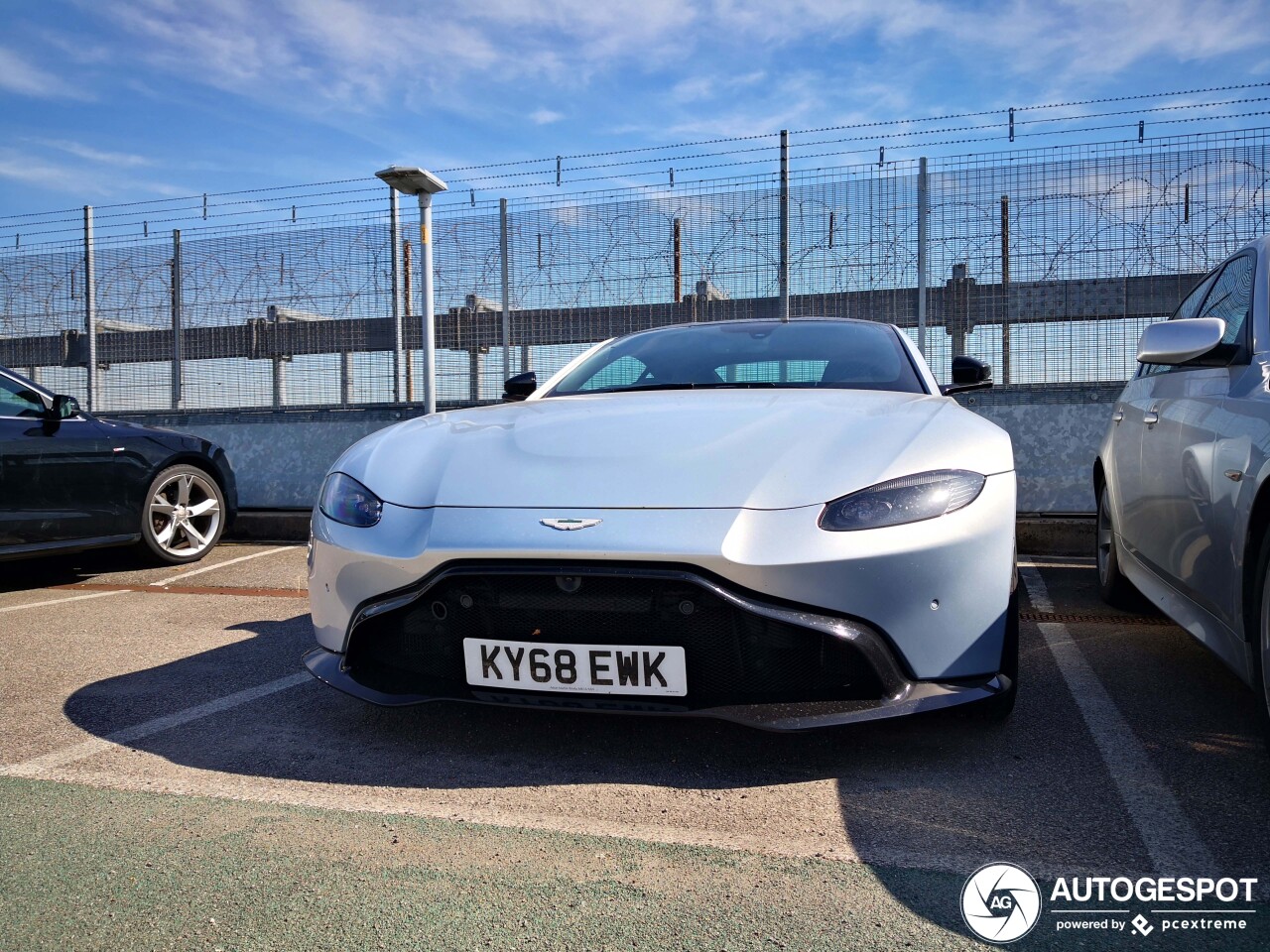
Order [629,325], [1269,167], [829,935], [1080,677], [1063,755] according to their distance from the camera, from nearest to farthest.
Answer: [829,935], [1063,755], [1080,677], [1269,167], [629,325]

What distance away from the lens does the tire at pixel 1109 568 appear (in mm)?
4336

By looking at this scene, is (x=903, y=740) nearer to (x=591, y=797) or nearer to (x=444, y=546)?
(x=591, y=797)

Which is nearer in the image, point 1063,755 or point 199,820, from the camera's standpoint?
point 199,820

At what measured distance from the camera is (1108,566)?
14.6 feet

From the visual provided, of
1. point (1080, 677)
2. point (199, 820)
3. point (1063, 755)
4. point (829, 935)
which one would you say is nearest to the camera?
point (829, 935)

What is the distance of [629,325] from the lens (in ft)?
26.3

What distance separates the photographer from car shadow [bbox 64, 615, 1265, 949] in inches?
81.5

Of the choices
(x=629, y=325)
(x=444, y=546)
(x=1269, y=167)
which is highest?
(x=1269, y=167)

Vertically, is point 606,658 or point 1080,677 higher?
point 606,658

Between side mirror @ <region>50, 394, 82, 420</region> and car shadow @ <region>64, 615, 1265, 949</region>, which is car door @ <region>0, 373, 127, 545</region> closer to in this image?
side mirror @ <region>50, 394, 82, 420</region>

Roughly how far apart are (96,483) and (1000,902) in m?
5.65

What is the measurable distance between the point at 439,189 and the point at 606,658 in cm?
663

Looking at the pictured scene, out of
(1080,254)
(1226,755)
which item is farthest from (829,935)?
(1080,254)

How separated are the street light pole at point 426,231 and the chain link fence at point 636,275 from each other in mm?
412
